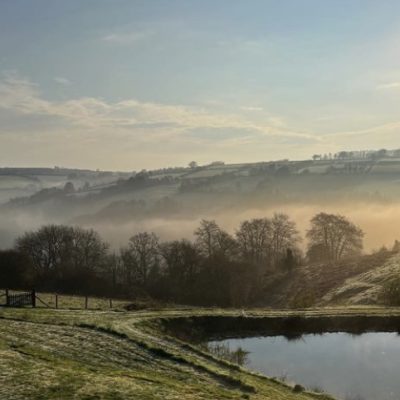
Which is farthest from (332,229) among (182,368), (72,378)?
(72,378)

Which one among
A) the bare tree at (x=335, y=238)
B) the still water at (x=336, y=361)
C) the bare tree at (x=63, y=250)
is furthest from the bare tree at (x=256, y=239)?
the still water at (x=336, y=361)

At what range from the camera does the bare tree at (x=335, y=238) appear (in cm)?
12156

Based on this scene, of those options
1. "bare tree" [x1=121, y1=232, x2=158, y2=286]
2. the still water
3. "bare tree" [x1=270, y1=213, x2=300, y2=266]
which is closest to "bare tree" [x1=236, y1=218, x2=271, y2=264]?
"bare tree" [x1=270, y1=213, x2=300, y2=266]

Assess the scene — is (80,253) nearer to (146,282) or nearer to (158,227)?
(146,282)

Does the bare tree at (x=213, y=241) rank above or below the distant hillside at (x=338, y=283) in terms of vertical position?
above

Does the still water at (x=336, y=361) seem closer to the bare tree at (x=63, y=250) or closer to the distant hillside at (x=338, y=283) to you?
the distant hillside at (x=338, y=283)

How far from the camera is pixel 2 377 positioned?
20031mm

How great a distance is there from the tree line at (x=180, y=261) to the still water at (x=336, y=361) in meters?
45.2

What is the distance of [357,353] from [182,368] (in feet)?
46.8

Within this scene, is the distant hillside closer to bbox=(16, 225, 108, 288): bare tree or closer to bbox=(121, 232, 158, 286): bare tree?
bbox=(121, 232, 158, 286): bare tree

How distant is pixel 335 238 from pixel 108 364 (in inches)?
4105

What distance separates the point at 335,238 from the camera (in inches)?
4855

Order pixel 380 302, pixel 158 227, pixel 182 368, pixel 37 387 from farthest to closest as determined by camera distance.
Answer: pixel 158 227, pixel 380 302, pixel 182 368, pixel 37 387

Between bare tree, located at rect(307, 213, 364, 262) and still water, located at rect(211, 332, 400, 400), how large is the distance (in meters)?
82.1
